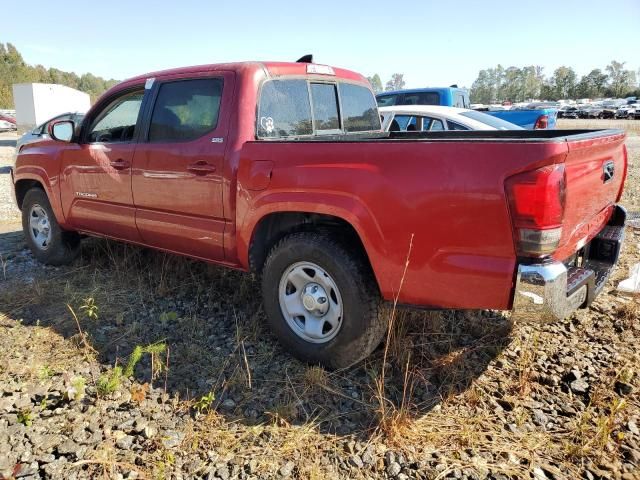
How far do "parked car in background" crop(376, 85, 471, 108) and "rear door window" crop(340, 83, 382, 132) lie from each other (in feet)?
21.8

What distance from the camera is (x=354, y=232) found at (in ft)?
9.98

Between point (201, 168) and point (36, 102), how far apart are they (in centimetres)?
2067

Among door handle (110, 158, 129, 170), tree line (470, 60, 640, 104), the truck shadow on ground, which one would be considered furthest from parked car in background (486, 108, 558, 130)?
tree line (470, 60, 640, 104)

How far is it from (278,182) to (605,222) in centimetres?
225

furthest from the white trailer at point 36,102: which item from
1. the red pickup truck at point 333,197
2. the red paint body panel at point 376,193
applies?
the red paint body panel at point 376,193

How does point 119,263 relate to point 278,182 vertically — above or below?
below

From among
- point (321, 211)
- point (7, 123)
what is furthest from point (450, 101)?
point (7, 123)

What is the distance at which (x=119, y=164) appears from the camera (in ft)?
13.7

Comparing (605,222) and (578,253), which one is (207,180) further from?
(605,222)

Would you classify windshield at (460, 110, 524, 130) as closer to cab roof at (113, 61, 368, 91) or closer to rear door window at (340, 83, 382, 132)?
rear door window at (340, 83, 382, 132)

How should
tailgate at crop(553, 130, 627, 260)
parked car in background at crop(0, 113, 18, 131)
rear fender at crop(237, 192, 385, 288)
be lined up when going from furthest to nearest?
parked car in background at crop(0, 113, 18, 131)
rear fender at crop(237, 192, 385, 288)
tailgate at crop(553, 130, 627, 260)

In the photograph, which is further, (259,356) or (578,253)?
(259,356)

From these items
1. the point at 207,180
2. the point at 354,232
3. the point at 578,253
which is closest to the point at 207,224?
the point at 207,180

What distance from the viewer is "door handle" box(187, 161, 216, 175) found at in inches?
137
